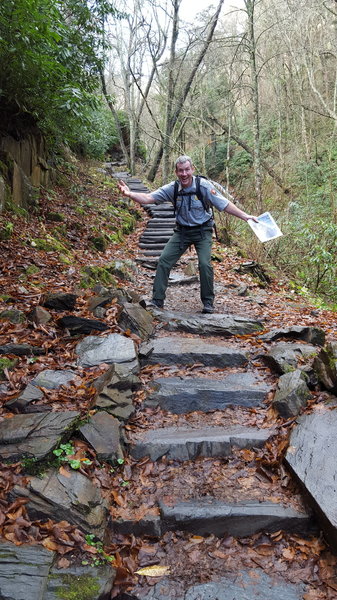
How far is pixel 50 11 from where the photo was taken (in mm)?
6094

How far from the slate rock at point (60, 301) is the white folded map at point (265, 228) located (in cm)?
238

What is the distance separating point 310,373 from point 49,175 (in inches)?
356

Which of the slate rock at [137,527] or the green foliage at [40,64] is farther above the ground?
the green foliage at [40,64]

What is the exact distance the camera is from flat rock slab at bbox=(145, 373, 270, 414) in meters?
3.62

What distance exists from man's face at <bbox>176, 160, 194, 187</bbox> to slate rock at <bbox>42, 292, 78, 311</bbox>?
2.02 metres

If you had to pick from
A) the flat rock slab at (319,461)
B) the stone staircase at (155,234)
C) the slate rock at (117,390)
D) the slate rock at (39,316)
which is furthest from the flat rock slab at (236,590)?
the stone staircase at (155,234)

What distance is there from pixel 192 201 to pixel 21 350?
2853mm

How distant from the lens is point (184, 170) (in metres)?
4.96

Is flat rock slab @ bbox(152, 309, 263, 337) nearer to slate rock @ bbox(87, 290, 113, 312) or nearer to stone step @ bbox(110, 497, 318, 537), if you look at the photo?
slate rock @ bbox(87, 290, 113, 312)

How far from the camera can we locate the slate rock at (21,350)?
12.2ft

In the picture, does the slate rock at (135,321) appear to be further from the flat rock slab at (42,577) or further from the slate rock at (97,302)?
the flat rock slab at (42,577)

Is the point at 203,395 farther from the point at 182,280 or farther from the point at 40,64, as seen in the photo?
the point at 40,64

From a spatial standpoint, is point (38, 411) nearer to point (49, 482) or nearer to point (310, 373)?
point (49, 482)

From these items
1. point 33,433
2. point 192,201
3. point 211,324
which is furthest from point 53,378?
point 192,201
